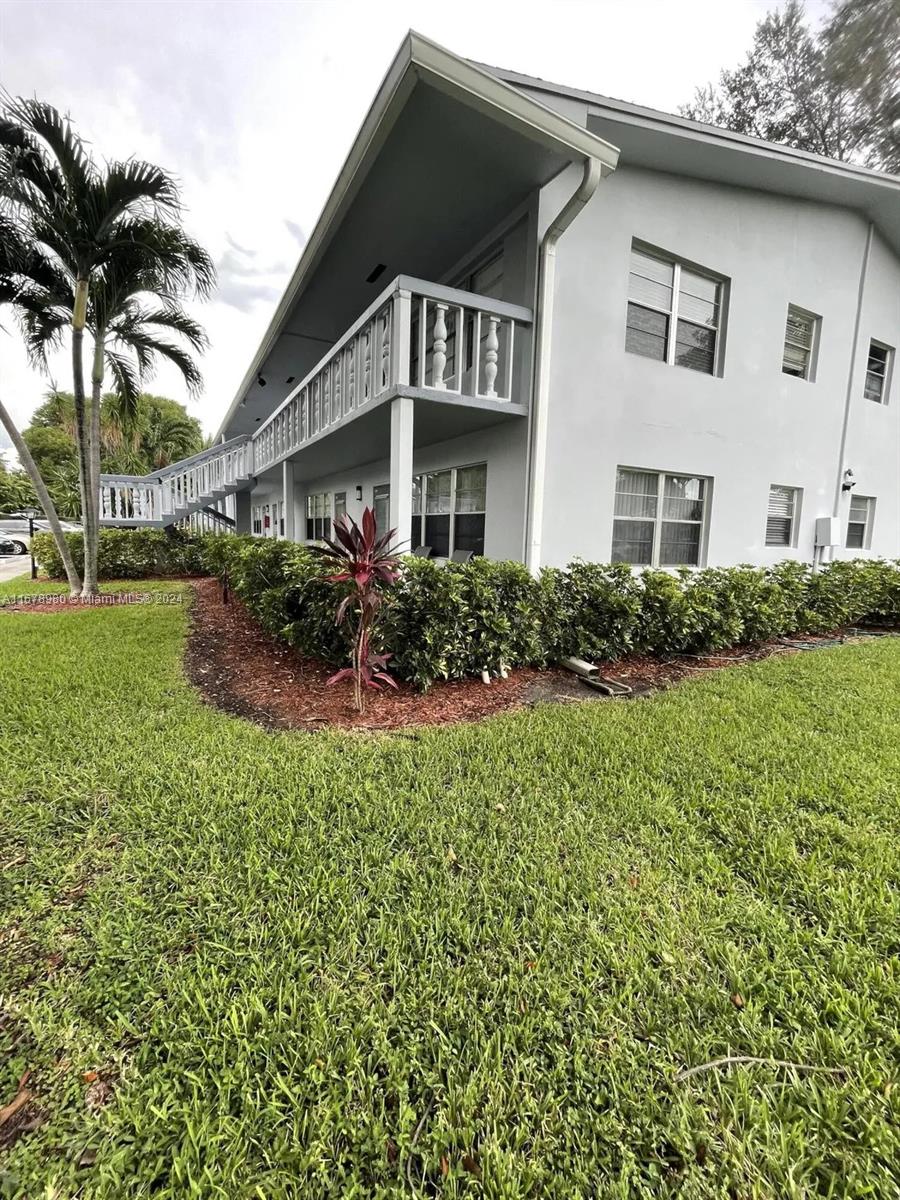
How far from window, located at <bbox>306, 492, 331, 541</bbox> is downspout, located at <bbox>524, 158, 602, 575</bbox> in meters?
8.20

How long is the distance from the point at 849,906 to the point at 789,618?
606cm

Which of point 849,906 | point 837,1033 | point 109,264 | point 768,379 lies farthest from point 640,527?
point 109,264

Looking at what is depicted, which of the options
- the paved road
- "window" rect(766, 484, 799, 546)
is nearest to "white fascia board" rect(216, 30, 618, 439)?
"window" rect(766, 484, 799, 546)

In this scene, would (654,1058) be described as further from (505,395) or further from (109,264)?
(109,264)

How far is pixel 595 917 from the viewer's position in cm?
214

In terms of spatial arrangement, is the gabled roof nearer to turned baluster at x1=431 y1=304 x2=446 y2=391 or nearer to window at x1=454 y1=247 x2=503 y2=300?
window at x1=454 y1=247 x2=503 y2=300

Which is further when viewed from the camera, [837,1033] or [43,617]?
[43,617]

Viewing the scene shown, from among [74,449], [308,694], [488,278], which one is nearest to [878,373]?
[488,278]

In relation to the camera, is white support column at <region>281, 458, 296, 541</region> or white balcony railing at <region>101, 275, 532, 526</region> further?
white support column at <region>281, 458, 296, 541</region>

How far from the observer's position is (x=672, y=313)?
24.3 ft

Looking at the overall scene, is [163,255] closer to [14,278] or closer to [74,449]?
[14,278]

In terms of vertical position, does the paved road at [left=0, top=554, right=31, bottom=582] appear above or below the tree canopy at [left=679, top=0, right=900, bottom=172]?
below

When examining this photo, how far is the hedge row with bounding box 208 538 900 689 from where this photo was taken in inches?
193

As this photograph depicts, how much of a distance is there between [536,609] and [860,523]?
9.46m
